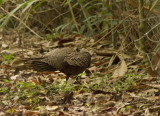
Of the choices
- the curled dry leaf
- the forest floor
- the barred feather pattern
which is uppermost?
the barred feather pattern

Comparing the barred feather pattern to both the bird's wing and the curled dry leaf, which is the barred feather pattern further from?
the curled dry leaf

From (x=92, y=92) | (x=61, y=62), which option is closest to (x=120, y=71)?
(x=92, y=92)

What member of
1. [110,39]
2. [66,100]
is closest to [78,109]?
[66,100]

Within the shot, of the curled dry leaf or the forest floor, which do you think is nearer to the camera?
the forest floor

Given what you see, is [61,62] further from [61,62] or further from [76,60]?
[76,60]

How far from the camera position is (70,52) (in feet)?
15.1

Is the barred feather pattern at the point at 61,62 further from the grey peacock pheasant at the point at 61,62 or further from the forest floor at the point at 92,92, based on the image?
the forest floor at the point at 92,92

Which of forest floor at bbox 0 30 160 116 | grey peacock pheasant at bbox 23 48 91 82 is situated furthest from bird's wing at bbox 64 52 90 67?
forest floor at bbox 0 30 160 116

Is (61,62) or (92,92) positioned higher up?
(61,62)

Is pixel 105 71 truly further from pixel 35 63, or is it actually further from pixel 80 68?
pixel 35 63

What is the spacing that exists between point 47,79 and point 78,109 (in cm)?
173

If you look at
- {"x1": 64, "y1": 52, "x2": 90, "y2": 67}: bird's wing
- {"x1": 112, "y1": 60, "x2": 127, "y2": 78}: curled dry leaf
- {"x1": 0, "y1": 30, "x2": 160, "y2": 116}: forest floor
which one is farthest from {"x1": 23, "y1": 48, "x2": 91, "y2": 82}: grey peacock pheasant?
{"x1": 112, "y1": 60, "x2": 127, "y2": 78}: curled dry leaf

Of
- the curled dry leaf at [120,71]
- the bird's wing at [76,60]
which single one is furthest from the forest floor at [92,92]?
the bird's wing at [76,60]

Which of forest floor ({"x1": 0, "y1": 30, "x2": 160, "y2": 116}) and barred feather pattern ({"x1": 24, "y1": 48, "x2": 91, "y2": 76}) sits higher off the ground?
barred feather pattern ({"x1": 24, "y1": 48, "x2": 91, "y2": 76})
